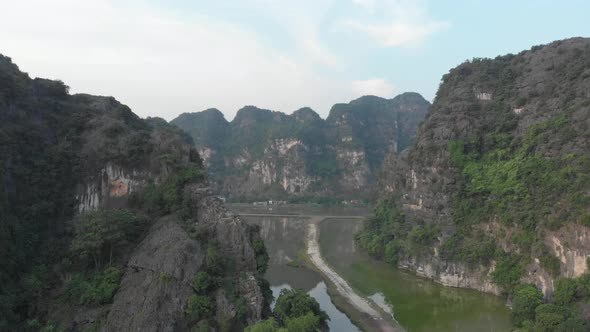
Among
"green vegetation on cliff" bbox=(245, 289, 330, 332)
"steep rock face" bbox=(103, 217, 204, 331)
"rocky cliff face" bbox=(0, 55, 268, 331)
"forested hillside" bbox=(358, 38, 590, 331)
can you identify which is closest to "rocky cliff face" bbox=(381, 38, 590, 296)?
"forested hillside" bbox=(358, 38, 590, 331)

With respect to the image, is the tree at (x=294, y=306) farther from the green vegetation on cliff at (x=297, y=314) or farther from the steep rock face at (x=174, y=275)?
the steep rock face at (x=174, y=275)

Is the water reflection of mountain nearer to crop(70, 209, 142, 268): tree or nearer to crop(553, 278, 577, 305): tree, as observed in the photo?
crop(70, 209, 142, 268): tree

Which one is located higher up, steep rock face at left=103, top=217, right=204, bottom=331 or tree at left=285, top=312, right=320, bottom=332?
steep rock face at left=103, top=217, right=204, bottom=331

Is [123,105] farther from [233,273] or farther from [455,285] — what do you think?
[455,285]

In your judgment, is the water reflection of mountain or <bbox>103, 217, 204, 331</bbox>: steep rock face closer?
<bbox>103, 217, 204, 331</bbox>: steep rock face

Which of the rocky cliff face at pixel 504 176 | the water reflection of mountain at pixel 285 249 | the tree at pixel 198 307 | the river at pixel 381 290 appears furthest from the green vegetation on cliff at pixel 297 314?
the rocky cliff face at pixel 504 176

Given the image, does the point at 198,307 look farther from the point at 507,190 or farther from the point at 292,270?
the point at 507,190
